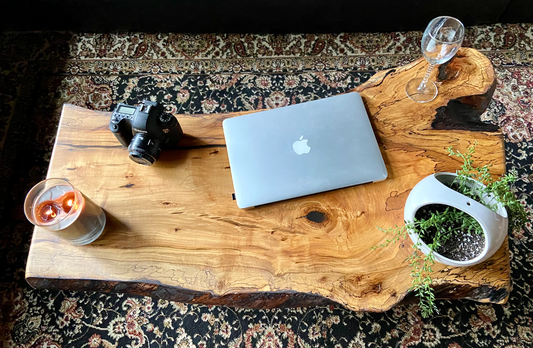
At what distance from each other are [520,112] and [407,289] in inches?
49.3

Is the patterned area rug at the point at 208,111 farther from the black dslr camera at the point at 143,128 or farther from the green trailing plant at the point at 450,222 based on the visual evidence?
the black dslr camera at the point at 143,128

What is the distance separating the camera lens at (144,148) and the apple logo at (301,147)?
1.12 feet

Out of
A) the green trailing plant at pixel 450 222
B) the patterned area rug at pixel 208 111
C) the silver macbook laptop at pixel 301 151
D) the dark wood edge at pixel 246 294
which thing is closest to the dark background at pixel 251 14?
the patterned area rug at pixel 208 111

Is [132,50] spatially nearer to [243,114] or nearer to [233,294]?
[243,114]

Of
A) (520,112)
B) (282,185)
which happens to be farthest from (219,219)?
(520,112)

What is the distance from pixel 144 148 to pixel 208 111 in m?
0.83

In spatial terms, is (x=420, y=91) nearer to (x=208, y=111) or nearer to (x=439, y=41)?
(x=439, y=41)

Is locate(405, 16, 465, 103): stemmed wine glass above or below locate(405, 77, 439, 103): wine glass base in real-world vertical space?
above

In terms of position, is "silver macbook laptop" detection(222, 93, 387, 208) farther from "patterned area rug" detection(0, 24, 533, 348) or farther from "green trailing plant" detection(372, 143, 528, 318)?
"patterned area rug" detection(0, 24, 533, 348)

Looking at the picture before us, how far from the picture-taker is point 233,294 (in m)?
0.84

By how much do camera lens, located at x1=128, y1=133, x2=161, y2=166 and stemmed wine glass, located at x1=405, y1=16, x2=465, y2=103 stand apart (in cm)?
70

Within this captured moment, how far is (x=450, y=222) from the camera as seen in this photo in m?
0.79

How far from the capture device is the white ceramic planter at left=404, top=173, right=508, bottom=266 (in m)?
0.72

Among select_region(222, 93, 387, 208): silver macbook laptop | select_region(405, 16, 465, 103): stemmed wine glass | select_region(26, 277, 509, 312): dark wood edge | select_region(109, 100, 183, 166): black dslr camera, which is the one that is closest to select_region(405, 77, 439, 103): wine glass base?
select_region(405, 16, 465, 103): stemmed wine glass
